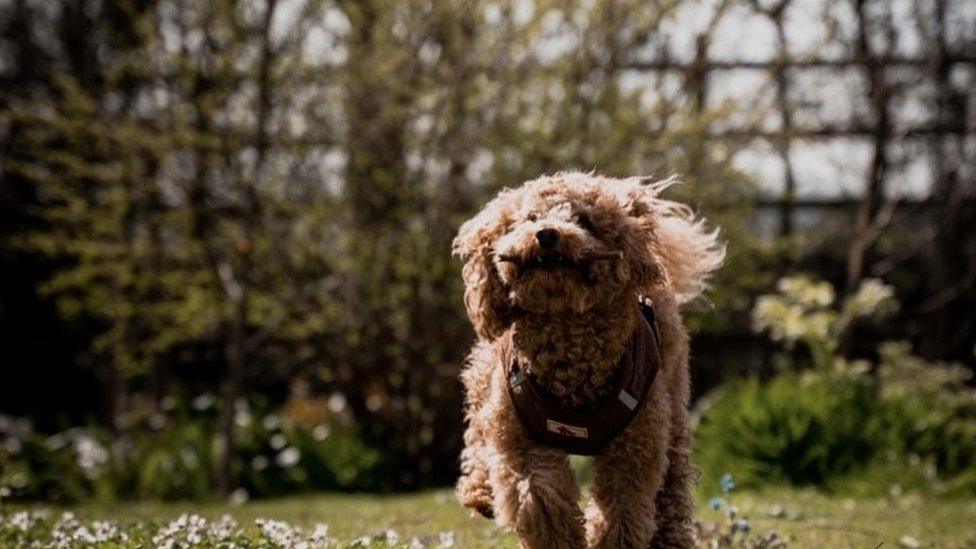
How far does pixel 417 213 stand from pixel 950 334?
7.52 metres

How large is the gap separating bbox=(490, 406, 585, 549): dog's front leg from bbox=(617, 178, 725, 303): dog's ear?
0.69 metres

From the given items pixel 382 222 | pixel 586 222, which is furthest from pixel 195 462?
pixel 586 222

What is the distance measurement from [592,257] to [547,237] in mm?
222

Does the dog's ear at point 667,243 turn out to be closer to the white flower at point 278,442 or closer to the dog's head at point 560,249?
the dog's head at point 560,249

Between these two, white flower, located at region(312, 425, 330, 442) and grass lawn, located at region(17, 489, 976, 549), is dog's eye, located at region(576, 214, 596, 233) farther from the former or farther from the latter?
white flower, located at region(312, 425, 330, 442)

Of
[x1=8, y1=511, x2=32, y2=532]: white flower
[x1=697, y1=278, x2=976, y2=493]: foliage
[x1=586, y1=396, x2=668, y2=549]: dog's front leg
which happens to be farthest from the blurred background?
[x1=586, y1=396, x2=668, y2=549]: dog's front leg

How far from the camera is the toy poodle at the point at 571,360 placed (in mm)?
3592

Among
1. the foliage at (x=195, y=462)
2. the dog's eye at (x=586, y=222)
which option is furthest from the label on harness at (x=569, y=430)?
the foliage at (x=195, y=462)

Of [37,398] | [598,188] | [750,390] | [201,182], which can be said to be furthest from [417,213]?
[37,398]

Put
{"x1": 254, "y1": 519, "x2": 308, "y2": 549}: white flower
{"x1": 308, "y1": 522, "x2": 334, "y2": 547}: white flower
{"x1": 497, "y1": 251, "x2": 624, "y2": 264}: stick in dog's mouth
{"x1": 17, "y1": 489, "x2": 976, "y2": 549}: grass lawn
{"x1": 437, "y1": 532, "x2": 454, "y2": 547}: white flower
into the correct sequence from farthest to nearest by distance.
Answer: {"x1": 17, "y1": 489, "x2": 976, "y2": 549}: grass lawn, {"x1": 437, "y1": 532, "x2": 454, "y2": 547}: white flower, {"x1": 308, "y1": 522, "x2": 334, "y2": 547}: white flower, {"x1": 254, "y1": 519, "x2": 308, "y2": 549}: white flower, {"x1": 497, "y1": 251, "x2": 624, "y2": 264}: stick in dog's mouth

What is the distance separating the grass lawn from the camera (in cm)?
523

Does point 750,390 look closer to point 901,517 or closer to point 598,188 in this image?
point 901,517

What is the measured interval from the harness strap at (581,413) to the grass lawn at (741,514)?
0.97 m

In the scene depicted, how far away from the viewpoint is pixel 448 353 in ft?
30.8
